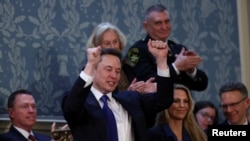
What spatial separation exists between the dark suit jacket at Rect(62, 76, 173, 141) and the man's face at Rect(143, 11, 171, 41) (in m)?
0.79

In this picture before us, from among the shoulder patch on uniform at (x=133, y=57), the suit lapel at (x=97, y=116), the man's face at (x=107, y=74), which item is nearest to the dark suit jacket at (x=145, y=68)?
the shoulder patch on uniform at (x=133, y=57)

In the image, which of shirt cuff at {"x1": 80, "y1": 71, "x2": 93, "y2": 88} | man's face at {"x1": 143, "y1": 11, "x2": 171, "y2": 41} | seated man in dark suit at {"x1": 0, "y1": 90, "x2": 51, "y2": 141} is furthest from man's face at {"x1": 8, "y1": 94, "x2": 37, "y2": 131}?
shirt cuff at {"x1": 80, "y1": 71, "x2": 93, "y2": 88}

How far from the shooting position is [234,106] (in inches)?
141

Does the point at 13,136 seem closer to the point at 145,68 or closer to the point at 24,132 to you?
the point at 24,132

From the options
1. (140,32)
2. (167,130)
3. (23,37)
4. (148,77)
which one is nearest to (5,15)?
(23,37)

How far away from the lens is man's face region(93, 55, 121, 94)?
9.51 feet

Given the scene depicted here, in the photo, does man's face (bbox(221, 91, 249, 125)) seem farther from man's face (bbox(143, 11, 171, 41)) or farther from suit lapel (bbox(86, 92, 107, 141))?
suit lapel (bbox(86, 92, 107, 141))

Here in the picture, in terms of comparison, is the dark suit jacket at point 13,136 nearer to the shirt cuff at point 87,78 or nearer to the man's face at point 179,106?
the man's face at point 179,106

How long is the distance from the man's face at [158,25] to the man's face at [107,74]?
2.86 ft

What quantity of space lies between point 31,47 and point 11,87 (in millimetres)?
305

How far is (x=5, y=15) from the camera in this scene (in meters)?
4.39

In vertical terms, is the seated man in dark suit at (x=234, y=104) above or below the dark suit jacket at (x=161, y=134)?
above

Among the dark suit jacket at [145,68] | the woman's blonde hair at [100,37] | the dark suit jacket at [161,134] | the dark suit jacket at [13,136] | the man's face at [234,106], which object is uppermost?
the woman's blonde hair at [100,37]

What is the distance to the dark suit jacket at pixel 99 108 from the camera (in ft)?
8.96
